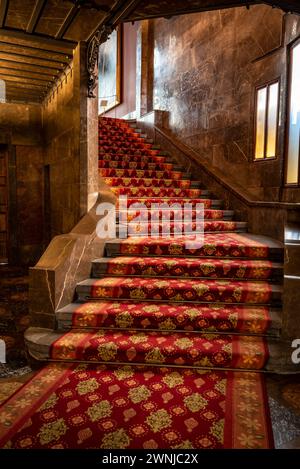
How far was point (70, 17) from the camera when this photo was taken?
12.1 ft

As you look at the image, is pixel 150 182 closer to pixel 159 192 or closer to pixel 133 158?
pixel 159 192

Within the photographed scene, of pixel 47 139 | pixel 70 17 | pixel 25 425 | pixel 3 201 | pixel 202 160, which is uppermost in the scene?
pixel 70 17

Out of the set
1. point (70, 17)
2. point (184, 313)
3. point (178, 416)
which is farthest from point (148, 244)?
point (70, 17)

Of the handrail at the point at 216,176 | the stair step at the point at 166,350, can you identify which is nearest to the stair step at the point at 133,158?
the handrail at the point at 216,176

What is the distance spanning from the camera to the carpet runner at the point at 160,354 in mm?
2010

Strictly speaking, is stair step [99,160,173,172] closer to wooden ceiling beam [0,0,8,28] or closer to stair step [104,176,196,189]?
stair step [104,176,196,189]

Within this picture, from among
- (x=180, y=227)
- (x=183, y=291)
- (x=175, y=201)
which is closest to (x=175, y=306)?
(x=183, y=291)

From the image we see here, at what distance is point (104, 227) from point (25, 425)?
2.37m

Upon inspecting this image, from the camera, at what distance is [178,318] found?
9.78ft

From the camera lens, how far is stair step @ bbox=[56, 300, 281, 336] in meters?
2.93

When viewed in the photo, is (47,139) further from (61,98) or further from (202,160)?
(202,160)

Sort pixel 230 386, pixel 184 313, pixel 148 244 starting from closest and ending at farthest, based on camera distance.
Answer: pixel 230 386 → pixel 184 313 → pixel 148 244

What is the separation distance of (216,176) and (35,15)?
358cm

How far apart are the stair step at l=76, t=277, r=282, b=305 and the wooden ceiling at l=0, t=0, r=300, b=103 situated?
9.33ft
